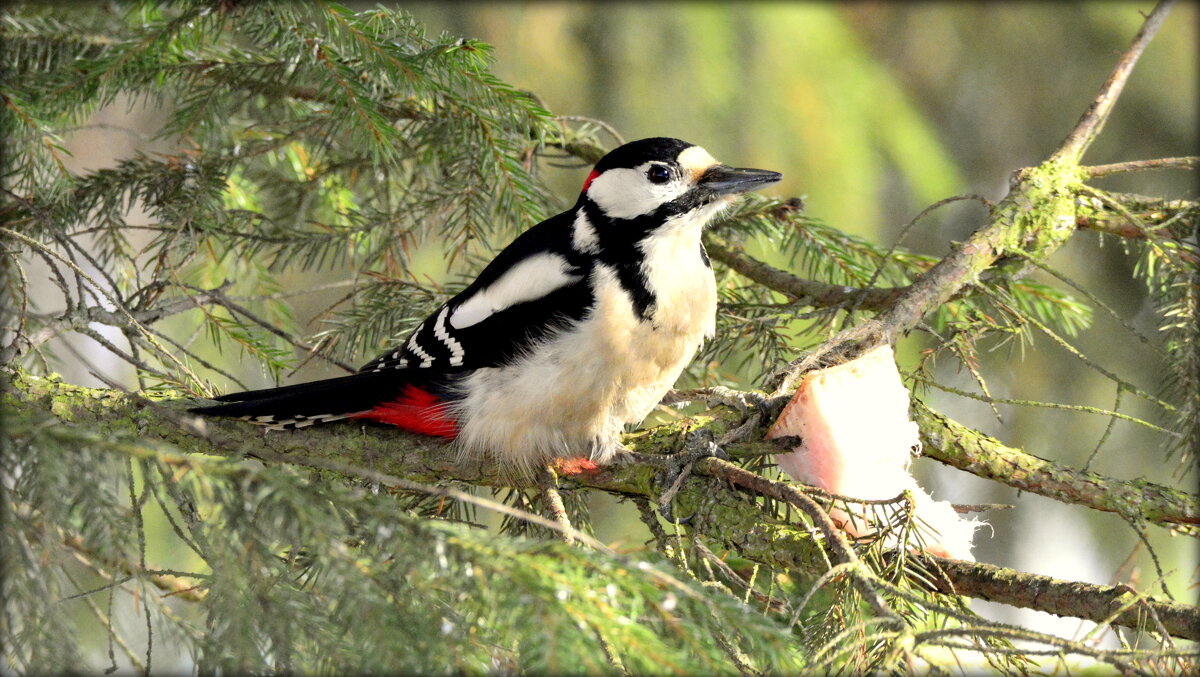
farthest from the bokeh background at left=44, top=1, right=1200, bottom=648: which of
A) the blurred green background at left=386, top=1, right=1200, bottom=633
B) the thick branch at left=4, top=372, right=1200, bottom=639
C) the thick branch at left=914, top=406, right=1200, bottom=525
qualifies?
the thick branch at left=914, top=406, right=1200, bottom=525

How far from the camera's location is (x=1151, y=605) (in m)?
1.29

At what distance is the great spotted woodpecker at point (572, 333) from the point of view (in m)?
2.04

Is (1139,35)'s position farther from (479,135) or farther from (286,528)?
(286,528)

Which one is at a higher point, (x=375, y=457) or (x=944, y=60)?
(x=944, y=60)

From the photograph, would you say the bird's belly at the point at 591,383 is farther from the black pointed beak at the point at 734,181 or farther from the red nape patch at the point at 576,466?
the black pointed beak at the point at 734,181

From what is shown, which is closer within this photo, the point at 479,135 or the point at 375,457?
the point at 375,457

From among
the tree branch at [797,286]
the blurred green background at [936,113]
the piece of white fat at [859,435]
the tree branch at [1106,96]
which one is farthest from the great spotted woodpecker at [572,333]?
the blurred green background at [936,113]

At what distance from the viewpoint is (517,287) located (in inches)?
85.0

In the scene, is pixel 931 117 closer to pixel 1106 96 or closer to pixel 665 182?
pixel 1106 96

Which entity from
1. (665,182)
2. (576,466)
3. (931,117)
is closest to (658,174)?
(665,182)

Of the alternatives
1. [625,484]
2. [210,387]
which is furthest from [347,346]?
[625,484]

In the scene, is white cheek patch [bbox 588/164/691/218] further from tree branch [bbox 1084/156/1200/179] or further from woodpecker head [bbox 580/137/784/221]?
tree branch [bbox 1084/156/1200/179]

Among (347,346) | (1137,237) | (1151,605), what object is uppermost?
(1137,237)

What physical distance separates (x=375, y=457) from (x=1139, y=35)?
1.93 m
